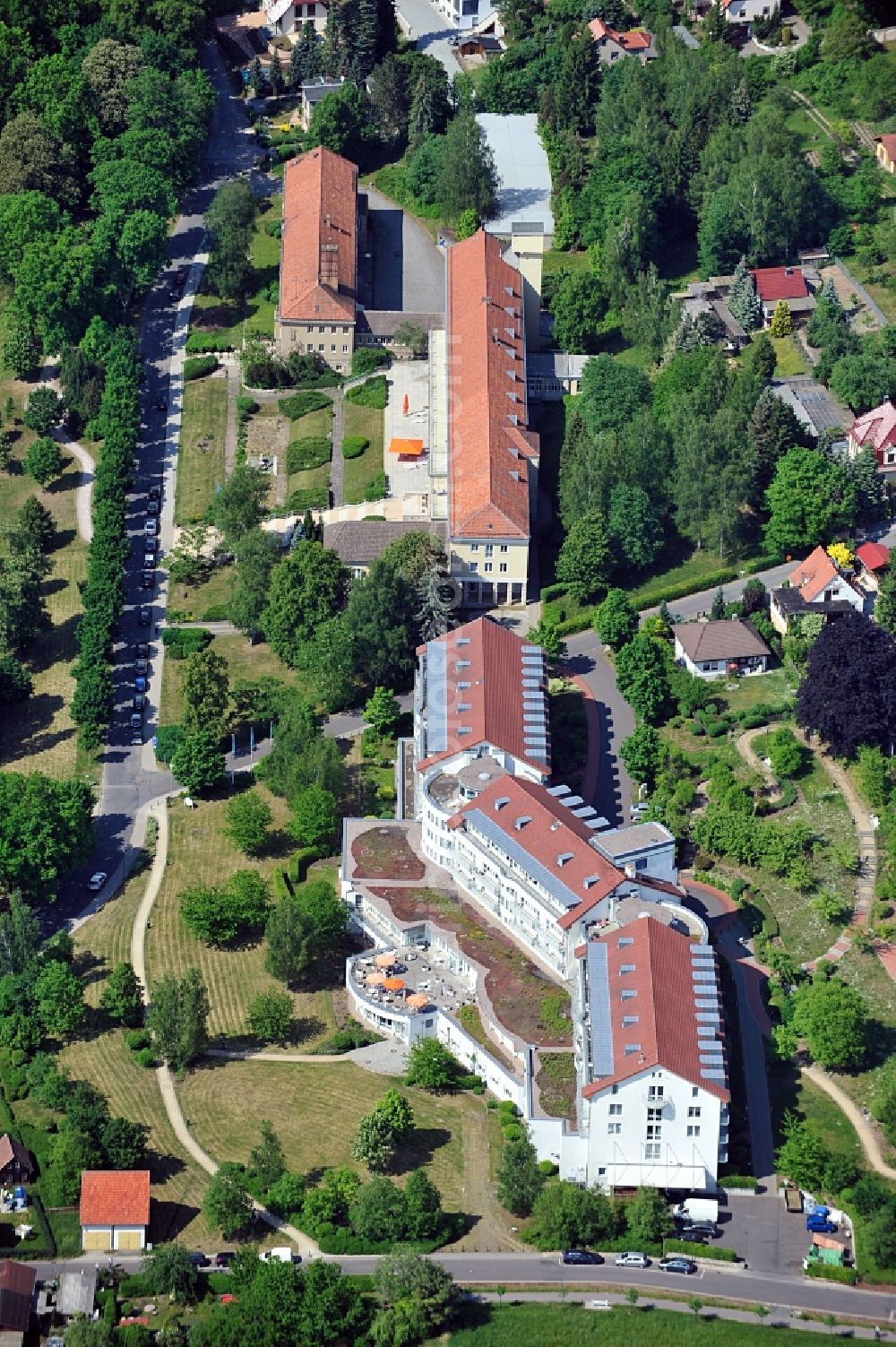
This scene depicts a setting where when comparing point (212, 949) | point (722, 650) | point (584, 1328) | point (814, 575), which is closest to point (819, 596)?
point (814, 575)

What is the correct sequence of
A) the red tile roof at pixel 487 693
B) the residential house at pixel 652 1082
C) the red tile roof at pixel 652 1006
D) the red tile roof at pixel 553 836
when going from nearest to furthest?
the red tile roof at pixel 652 1006
the residential house at pixel 652 1082
the red tile roof at pixel 553 836
the red tile roof at pixel 487 693

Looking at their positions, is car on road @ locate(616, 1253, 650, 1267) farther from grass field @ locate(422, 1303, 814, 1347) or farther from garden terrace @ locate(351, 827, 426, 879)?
garden terrace @ locate(351, 827, 426, 879)

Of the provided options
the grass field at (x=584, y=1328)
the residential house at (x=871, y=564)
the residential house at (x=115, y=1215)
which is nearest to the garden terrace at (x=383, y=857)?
the residential house at (x=115, y=1215)

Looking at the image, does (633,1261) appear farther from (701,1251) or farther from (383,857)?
(383,857)

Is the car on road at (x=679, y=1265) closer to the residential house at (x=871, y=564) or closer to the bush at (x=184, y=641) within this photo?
the residential house at (x=871, y=564)

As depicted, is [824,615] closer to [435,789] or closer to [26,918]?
[435,789]

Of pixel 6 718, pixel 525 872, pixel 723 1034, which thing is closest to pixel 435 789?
pixel 525 872

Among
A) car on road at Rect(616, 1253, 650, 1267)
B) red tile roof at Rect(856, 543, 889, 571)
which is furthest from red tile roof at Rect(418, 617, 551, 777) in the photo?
car on road at Rect(616, 1253, 650, 1267)
